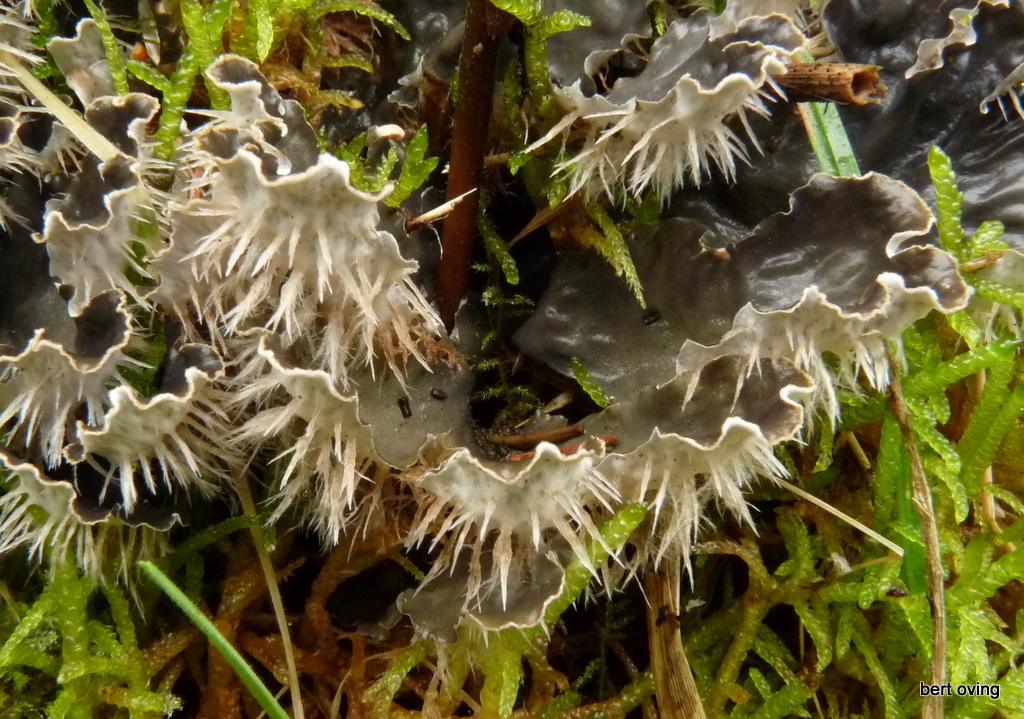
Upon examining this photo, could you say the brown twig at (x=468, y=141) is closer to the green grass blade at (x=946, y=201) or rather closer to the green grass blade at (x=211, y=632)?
the green grass blade at (x=211, y=632)

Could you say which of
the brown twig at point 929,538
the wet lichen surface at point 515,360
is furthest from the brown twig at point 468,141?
the brown twig at point 929,538

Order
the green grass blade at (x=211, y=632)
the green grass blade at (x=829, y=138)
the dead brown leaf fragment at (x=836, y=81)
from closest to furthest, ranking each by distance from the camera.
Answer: the green grass blade at (x=211, y=632) → the dead brown leaf fragment at (x=836, y=81) → the green grass blade at (x=829, y=138)

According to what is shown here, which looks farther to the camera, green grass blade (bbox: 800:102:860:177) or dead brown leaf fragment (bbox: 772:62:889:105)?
green grass blade (bbox: 800:102:860:177)

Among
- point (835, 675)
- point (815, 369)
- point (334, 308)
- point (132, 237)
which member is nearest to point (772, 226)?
point (815, 369)

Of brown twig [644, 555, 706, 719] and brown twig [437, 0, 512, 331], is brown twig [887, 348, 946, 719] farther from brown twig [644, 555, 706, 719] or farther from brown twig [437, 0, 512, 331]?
brown twig [437, 0, 512, 331]

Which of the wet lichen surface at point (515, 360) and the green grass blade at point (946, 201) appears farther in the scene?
the green grass blade at point (946, 201)

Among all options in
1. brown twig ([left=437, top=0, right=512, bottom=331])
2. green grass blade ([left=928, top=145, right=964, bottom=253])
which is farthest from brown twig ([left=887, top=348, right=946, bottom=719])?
brown twig ([left=437, top=0, right=512, bottom=331])
